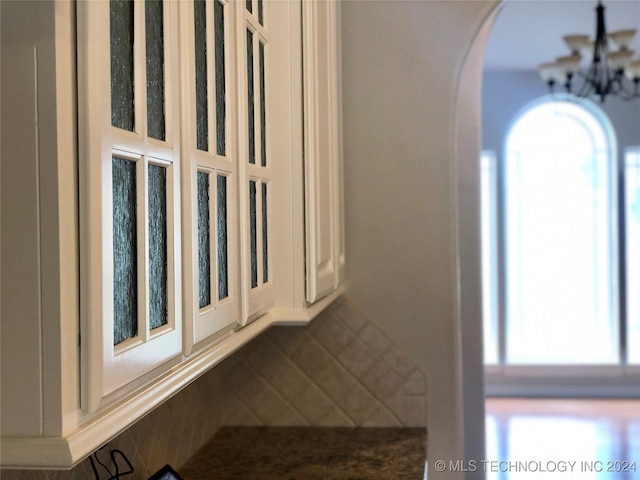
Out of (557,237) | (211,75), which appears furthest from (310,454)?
(557,237)

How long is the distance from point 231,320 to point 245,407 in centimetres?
117

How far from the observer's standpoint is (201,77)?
1.07 metres

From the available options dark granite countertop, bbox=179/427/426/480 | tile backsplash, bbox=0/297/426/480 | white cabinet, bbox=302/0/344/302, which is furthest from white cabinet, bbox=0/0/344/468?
tile backsplash, bbox=0/297/426/480

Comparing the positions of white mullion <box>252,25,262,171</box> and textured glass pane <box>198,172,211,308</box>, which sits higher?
white mullion <box>252,25,262,171</box>

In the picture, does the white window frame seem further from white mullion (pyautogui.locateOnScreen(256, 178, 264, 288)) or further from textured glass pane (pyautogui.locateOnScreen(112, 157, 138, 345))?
textured glass pane (pyautogui.locateOnScreen(112, 157, 138, 345))

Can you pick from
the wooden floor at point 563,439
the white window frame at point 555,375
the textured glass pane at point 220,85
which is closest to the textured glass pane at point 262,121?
the textured glass pane at point 220,85

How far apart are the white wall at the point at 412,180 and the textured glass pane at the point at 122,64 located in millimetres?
1608

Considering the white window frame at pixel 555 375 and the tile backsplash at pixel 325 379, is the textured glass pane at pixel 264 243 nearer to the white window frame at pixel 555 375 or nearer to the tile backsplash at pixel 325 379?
the tile backsplash at pixel 325 379

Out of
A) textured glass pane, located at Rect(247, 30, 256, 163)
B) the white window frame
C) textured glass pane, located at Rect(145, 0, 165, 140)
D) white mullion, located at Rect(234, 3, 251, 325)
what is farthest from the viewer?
the white window frame

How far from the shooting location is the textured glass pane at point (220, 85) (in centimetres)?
117

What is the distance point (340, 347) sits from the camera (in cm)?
233

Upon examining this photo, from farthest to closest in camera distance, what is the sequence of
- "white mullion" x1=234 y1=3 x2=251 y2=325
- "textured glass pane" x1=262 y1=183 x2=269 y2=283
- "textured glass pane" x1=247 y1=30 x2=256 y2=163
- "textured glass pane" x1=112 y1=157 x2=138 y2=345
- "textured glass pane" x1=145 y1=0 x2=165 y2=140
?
1. "textured glass pane" x1=262 y1=183 x2=269 y2=283
2. "textured glass pane" x1=247 y1=30 x2=256 y2=163
3. "white mullion" x1=234 y1=3 x2=251 y2=325
4. "textured glass pane" x1=145 y1=0 x2=165 y2=140
5. "textured glass pane" x1=112 y1=157 x2=138 y2=345

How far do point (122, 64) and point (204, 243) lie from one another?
1.25 ft

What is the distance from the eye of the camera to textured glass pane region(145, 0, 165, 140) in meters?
0.85
